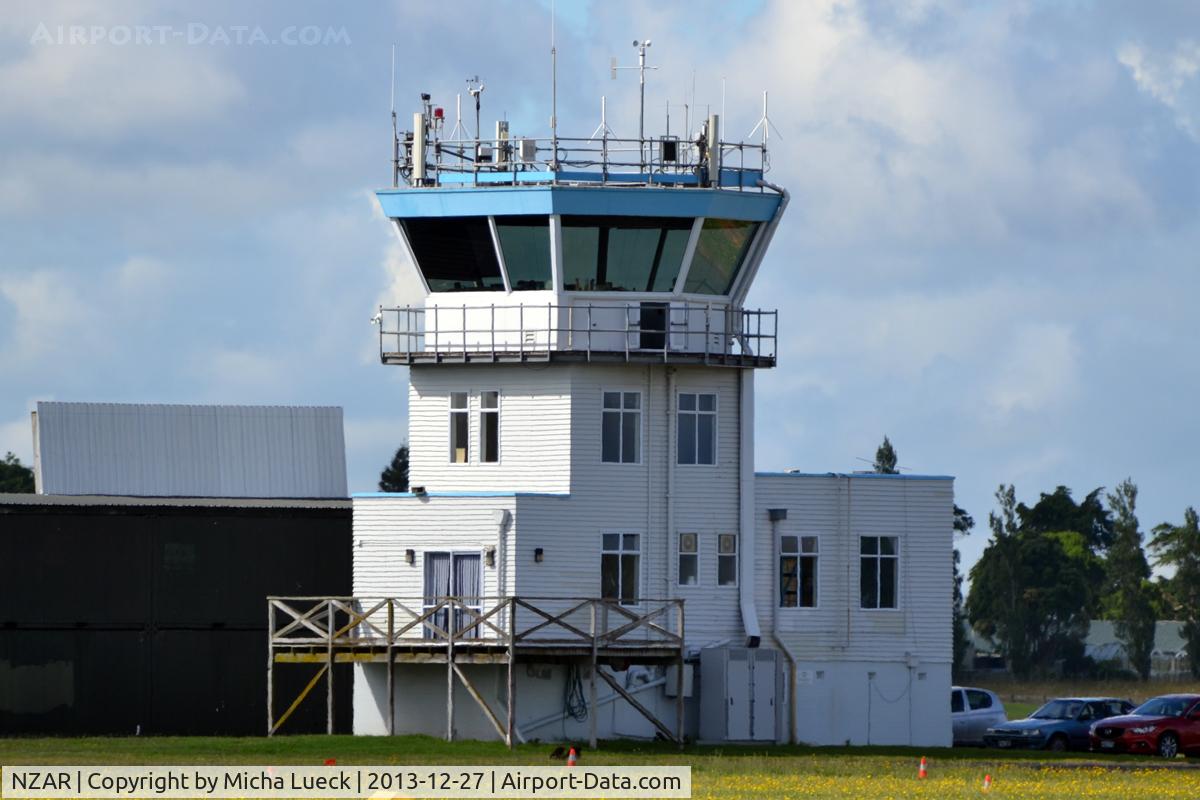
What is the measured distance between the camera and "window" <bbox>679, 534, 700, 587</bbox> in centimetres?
5328

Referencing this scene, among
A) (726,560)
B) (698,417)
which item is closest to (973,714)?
(726,560)

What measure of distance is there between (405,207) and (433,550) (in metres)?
7.56

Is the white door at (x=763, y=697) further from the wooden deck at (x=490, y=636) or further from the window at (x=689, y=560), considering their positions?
the window at (x=689, y=560)

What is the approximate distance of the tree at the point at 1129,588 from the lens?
379ft

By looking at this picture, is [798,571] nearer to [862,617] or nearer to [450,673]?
[862,617]

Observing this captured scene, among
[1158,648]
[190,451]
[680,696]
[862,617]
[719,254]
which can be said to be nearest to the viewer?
[680,696]

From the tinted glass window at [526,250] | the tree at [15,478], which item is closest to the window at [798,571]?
the tinted glass window at [526,250]

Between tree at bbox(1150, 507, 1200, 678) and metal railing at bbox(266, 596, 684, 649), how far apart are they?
239 feet

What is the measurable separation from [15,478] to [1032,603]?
49352 mm

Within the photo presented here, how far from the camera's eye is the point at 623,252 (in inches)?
2093

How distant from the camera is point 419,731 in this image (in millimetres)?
52594

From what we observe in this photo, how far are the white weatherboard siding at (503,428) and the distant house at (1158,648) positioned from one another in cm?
6784

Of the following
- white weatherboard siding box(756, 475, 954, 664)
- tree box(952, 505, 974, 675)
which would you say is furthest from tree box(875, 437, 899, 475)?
white weatherboard siding box(756, 475, 954, 664)

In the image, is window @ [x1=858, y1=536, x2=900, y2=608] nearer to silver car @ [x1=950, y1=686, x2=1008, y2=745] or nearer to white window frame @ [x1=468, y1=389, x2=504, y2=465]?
silver car @ [x1=950, y1=686, x2=1008, y2=745]
